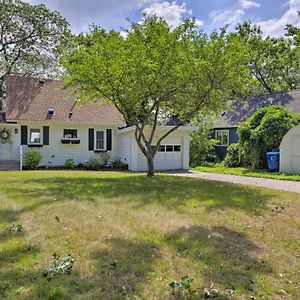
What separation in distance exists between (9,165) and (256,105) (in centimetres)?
Result: 1800

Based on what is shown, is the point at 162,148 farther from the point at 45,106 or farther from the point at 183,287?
the point at 183,287

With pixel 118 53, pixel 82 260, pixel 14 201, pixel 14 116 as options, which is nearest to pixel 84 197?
pixel 14 201

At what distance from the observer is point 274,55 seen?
30.6 m

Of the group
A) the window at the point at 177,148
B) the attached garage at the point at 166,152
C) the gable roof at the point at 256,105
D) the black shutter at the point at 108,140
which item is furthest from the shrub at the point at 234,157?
the black shutter at the point at 108,140

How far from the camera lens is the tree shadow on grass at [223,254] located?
12.7 ft

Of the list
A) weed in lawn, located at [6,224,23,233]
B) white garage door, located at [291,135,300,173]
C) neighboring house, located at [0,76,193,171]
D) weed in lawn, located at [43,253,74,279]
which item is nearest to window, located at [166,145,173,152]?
neighboring house, located at [0,76,193,171]

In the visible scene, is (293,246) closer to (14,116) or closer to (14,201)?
(14,201)

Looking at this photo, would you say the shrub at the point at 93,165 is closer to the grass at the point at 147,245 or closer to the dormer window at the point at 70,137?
the dormer window at the point at 70,137

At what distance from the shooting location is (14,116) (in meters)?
18.3

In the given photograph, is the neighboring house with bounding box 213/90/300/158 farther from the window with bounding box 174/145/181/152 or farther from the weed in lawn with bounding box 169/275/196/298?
the weed in lawn with bounding box 169/275/196/298

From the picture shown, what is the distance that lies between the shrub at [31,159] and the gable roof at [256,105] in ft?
44.7

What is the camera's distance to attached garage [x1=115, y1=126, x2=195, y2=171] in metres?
19.0

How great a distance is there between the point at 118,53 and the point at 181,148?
9.72m

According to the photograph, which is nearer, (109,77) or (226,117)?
(109,77)
